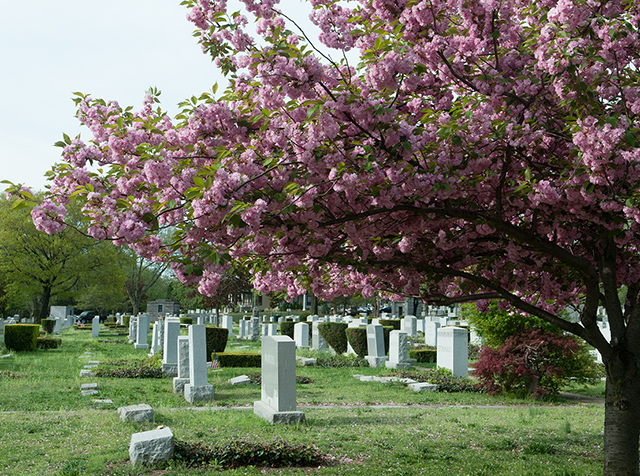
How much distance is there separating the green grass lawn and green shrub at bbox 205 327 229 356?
5074 mm

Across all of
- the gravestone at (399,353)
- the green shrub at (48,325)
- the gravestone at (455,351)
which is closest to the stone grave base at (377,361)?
the gravestone at (399,353)

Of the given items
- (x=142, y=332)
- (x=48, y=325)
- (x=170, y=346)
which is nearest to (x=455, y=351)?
(x=170, y=346)

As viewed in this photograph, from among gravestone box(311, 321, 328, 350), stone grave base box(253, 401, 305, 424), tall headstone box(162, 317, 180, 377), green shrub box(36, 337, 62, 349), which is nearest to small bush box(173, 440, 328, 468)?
stone grave base box(253, 401, 305, 424)

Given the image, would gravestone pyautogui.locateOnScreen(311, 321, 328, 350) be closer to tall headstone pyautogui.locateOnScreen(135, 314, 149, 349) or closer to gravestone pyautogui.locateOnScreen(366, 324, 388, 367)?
gravestone pyautogui.locateOnScreen(366, 324, 388, 367)

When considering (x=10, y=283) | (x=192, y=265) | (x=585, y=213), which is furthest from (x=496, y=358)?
(x=10, y=283)

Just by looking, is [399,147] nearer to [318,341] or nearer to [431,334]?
[318,341]

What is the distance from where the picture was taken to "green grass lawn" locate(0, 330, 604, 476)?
21.0 feet

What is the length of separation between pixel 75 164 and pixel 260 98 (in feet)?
5.96

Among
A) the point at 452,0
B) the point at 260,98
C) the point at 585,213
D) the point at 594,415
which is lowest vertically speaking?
the point at 594,415

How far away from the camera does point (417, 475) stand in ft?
20.1

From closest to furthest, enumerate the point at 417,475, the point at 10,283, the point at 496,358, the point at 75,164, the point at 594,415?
the point at 75,164 → the point at 417,475 → the point at 594,415 → the point at 496,358 → the point at 10,283

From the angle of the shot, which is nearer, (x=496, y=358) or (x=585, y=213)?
(x=585, y=213)

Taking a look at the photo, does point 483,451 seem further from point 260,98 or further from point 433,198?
point 260,98

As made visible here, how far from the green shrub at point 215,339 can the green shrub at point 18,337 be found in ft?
28.5
